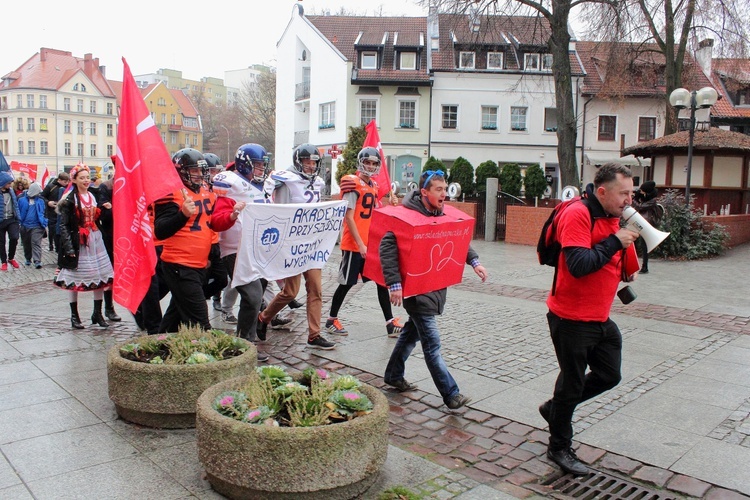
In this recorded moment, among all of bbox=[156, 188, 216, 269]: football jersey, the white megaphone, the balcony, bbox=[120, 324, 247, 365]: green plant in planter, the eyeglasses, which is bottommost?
bbox=[120, 324, 247, 365]: green plant in planter

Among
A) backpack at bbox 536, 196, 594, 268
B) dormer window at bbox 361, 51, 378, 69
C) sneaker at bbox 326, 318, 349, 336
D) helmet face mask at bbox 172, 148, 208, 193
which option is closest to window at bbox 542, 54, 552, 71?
dormer window at bbox 361, 51, 378, 69

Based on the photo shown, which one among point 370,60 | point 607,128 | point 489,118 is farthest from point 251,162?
point 607,128

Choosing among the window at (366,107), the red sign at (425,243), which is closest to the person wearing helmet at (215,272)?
the red sign at (425,243)

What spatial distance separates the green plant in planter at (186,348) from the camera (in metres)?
4.70

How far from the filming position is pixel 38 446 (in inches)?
169

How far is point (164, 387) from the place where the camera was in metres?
4.47

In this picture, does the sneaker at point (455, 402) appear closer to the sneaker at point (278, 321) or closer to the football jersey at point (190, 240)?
the football jersey at point (190, 240)

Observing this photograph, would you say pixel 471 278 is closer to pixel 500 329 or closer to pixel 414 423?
pixel 500 329

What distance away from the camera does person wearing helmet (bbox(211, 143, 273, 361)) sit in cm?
592

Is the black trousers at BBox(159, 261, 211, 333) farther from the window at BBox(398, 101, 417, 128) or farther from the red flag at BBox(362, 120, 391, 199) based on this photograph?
the window at BBox(398, 101, 417, 128)

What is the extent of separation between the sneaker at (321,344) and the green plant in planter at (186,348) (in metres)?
1.95

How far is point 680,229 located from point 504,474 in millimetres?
13267

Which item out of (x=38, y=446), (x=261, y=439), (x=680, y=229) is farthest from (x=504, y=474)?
(x=680, y=229)

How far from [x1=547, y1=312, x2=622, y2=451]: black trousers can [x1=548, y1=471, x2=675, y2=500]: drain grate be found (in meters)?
0.23
